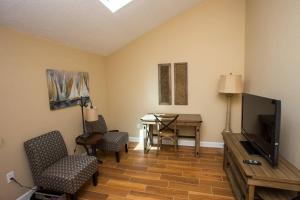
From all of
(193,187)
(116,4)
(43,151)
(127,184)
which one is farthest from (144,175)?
(116,4)

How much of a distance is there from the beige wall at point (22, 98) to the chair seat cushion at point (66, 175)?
0.36 m

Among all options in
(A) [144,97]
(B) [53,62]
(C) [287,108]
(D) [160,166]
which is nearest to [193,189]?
(D) [160,166]

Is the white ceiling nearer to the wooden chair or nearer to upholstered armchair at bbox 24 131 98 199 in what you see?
upholstered armchair at bbox 24 131 98 199

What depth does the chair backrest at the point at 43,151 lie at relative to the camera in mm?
2025

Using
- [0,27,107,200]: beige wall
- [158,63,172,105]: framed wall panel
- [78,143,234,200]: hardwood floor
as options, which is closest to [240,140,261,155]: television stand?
[78,143,234,200]: hardwood floor

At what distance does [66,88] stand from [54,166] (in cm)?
124

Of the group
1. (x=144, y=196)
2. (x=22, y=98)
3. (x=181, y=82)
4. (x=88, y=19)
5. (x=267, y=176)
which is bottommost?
(x=144, y=196)

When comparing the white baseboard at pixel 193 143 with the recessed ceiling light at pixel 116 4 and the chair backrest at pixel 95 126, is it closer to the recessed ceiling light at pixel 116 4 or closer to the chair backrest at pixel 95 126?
the chair backrest at pixel 95 126

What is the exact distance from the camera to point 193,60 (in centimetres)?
355

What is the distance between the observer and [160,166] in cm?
295

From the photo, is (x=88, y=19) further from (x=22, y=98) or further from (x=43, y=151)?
(x=43, y=151)

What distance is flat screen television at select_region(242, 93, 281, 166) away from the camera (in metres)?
1.56

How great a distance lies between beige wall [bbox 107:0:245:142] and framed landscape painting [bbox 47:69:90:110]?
100 cm

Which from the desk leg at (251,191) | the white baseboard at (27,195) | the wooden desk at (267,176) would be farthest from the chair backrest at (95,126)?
the desk leg at (251,191)
